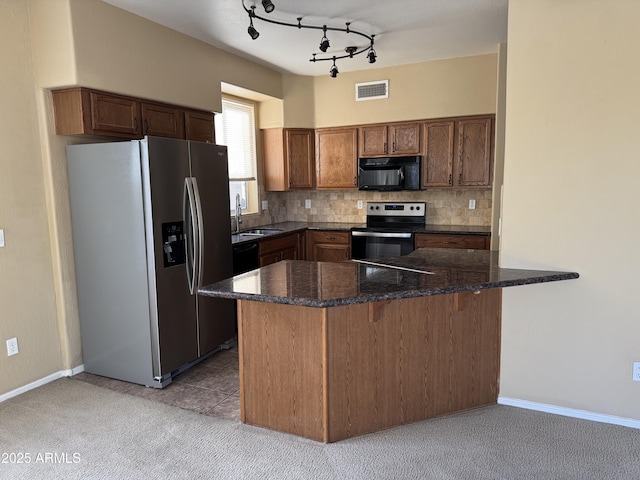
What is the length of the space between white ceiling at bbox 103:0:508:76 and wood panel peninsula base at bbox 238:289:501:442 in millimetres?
2158

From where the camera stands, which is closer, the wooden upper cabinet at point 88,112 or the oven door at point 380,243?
the wooden upper cabinet at point 88,112

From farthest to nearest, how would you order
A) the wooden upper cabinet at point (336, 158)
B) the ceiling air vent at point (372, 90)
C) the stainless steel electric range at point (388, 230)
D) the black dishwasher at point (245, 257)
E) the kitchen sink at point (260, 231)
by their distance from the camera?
the wooden upper cabinet at point (336, 158)
the ceiling air vent at point (372, 90)
the stainless steel electric range at point (388, 230)
the kitchen sink at point (260, 231)
the black dishwasher at point (245, 257)

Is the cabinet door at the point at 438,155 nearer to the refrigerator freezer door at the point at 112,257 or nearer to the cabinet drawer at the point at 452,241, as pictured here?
the cabinet drawer at the point at 452,241

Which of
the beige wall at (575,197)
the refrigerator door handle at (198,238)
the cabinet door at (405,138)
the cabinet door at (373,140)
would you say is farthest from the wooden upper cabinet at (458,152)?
the refrigerator door handle at (198,238)

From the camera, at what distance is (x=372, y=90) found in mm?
5180

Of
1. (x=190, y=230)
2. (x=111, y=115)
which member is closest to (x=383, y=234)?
(x=190, y=230)

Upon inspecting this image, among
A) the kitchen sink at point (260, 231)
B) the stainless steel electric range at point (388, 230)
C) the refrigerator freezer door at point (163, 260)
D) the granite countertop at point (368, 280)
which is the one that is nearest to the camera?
the granite countertop at point (368, 280)

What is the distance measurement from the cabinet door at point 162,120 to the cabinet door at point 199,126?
0.22 feet

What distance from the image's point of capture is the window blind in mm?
4973

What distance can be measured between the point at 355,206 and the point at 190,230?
2.87m

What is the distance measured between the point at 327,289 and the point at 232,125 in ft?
11.2

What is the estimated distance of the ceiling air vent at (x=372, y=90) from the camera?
511 cm

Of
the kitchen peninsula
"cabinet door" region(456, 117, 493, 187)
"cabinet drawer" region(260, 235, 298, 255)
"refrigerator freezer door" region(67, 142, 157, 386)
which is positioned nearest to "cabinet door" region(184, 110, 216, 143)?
"refrigerator freezer door" region(67, 142, 157, 386)

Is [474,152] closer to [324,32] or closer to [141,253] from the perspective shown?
[324,32]
